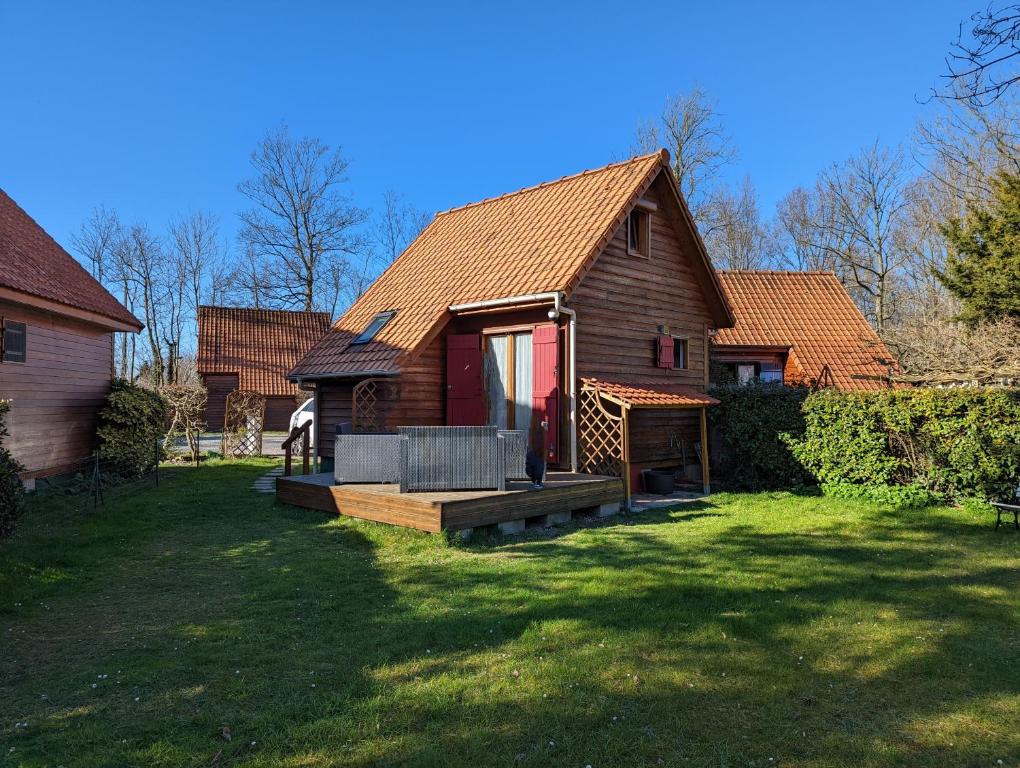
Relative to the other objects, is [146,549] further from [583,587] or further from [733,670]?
[733,670]

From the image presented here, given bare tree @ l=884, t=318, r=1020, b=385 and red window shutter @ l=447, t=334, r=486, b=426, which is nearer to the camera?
bare tree @ l=884, t=318, r=1020, b=385

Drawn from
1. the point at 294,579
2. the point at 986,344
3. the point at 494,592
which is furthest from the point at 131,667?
the point at 986,344

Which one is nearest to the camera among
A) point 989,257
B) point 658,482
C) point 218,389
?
point 658,482

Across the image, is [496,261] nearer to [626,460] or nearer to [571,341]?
[571,341]

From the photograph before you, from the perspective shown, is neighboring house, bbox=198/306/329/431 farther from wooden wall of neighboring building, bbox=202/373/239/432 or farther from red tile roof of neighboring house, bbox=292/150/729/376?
red tile roof of neighboring house, bbox=292/150/729/376

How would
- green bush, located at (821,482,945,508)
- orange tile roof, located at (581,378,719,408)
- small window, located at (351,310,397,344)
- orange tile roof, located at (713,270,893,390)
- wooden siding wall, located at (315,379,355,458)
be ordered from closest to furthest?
green bush, located at (821,482,945,508) → orange tile roof, located at (581,378,719,408) → wooden siding wall, located at (315,379,355,458) → small window, located at (351,310,397,344) → orange tile roof, located at (713,270,893,390)

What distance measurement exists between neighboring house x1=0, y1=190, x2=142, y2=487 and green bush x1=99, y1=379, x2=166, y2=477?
1.42 feet

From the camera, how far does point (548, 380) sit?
38.2 ft

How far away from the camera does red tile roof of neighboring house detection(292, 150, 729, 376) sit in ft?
39.3

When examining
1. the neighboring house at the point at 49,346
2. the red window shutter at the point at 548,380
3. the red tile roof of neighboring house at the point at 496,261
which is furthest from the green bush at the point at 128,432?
the red window shutter at the point at 548,380

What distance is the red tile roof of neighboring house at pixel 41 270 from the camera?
11414 millimetres

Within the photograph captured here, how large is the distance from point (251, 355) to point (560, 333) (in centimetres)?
2548

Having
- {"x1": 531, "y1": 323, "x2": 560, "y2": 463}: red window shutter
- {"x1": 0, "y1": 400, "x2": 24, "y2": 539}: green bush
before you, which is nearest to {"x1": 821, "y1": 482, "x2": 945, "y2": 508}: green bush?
{"x1": 531, "y1": 323, "x2": 560, "y2": 463}: red window shutter

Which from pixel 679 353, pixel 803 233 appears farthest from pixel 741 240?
pixel 679 353
